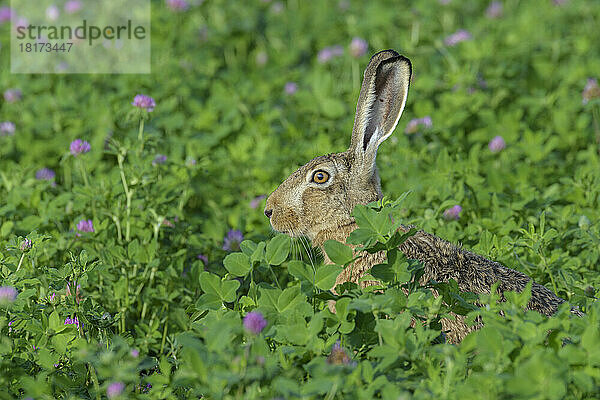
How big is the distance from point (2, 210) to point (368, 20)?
5.77 metres

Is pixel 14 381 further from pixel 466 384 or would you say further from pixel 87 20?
pixel 87 20

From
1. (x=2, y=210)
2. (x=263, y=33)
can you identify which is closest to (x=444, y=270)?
(x=2, y=210)

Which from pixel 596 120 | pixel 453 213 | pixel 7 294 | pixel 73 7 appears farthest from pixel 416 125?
Result: pixel 73 7

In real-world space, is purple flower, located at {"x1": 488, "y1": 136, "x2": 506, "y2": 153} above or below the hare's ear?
below

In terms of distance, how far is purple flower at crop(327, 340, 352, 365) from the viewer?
10.4 ft

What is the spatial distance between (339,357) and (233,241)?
2169 millimetres

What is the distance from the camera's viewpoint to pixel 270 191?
21.2ft

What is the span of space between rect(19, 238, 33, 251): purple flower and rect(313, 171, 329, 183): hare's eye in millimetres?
1770

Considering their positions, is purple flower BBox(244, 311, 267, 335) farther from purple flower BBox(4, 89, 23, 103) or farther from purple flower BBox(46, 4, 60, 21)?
purple flower BBox(46, 4, 60, 21)

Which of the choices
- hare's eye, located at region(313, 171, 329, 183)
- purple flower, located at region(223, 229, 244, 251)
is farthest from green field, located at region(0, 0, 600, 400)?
hare's eye, located at region(313, 171, 329, 183)

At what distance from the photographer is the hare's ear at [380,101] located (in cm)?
482

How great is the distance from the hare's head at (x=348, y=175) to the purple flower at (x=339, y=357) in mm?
1639

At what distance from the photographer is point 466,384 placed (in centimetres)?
288

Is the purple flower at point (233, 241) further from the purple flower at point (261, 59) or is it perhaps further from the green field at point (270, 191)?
the purple flower at point (261, 59)
